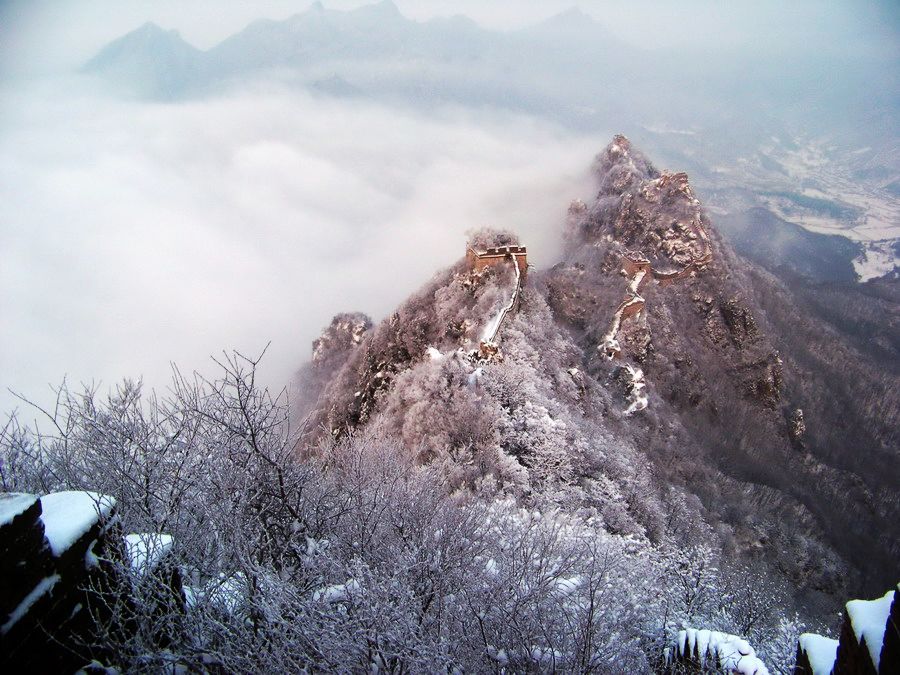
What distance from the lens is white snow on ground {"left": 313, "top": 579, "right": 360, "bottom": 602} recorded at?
6868mm

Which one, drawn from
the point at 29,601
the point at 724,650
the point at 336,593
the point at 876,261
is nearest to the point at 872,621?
the point at 724,650

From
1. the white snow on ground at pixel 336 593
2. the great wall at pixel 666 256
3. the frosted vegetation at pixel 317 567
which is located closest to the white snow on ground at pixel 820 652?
the frosted vegetation at pixel 317 567

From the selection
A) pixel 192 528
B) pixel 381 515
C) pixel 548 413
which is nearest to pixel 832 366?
pixel 548 413

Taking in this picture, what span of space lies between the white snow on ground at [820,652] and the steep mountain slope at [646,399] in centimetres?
1040

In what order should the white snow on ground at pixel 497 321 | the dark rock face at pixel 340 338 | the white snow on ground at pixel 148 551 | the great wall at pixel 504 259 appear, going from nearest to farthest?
the white snow on ground at pixel 148 551
the white snow on ground at pixel 497 321
the great wall at pixel 504 259
the dark rock face at pixel 340 338

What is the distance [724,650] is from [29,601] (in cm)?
1039

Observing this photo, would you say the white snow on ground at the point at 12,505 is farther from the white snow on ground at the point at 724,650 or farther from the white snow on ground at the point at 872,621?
the white snow on ground at the point at 724,650

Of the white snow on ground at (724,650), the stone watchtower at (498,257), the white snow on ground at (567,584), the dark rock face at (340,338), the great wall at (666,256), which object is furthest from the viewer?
the dark rock face at (340,338)

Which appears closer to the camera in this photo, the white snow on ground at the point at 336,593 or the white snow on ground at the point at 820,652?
the white snow on ground at the point at 820,652

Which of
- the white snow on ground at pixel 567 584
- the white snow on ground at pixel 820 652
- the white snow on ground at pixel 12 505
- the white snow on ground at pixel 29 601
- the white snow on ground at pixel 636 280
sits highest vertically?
the white snow on ground at pixel 12 505

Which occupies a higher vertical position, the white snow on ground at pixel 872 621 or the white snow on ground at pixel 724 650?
the white snow on ground at pixel 872 621

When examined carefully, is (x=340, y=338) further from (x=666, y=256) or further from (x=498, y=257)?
(x=666, y=256)

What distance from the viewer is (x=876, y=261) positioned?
158875 mm

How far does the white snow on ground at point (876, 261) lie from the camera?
147875 mm
